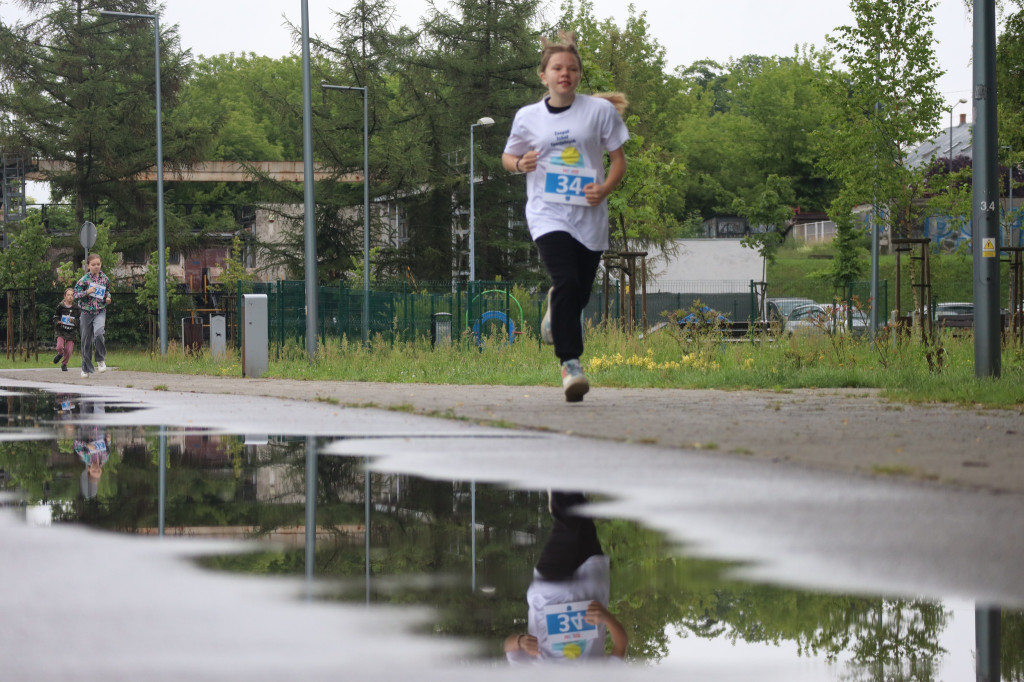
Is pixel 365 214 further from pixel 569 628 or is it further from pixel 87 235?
pixel 569 628

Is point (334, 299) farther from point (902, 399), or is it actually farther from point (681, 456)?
point (681, 456)

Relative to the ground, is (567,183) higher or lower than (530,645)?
higher

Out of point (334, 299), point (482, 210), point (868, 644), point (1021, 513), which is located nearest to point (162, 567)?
point (868, 644)

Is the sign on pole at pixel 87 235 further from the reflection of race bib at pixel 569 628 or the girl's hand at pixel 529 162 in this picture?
the reflection of race bib at pixel 569 628

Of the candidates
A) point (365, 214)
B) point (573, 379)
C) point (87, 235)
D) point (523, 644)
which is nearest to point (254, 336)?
point (573, 379)

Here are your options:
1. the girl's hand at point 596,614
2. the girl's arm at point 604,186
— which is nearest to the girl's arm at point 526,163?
the girl's arm at point 604,186

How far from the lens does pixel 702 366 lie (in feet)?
52.1

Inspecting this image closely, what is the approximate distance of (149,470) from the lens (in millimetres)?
6711

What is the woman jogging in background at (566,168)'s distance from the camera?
30.9 ft

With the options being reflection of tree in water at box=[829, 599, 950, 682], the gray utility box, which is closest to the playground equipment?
the gray utility box

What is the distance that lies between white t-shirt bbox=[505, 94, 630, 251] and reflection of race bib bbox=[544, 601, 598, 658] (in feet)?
19.9

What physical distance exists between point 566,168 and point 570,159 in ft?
0.24

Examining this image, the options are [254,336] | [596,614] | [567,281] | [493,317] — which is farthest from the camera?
[493,317]

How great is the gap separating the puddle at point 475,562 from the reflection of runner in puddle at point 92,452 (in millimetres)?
32
